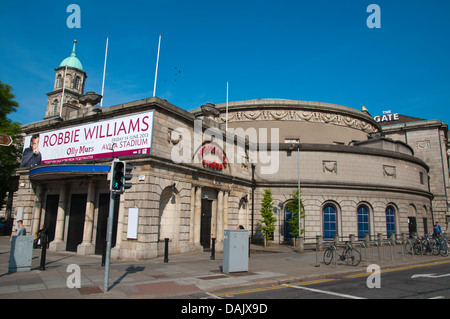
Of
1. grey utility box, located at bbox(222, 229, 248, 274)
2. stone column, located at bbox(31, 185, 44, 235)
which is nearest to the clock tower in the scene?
stone column, located at bbox(31, 185, 44, 235)

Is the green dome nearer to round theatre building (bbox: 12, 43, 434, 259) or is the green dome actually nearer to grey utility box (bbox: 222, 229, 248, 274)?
round theatre building (bbox: 12, 43, 434, 259)

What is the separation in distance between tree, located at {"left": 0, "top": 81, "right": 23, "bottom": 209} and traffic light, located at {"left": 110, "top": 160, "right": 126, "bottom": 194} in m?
32.7

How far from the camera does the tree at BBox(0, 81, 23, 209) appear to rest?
35562mm

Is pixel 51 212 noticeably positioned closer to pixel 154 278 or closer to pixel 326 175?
pixel 154 278

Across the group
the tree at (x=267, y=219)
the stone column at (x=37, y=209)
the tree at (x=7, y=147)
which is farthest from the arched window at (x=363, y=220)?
the tree at (x=7, y=147)

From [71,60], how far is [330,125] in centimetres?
6721

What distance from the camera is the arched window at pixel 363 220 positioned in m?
29.2

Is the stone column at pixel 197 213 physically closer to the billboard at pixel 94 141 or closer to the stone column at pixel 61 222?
the billboard at pixel 94 141

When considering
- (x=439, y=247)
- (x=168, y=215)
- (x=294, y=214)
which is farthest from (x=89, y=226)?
(x=439, y=247)

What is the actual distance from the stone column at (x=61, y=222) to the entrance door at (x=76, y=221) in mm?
468
